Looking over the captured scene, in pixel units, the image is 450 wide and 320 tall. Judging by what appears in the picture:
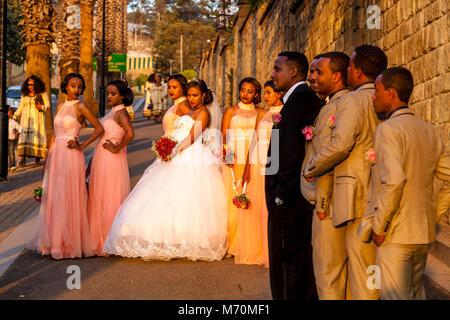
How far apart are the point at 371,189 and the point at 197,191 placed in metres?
4.20

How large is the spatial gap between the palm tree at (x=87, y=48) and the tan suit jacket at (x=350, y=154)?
80.3ft

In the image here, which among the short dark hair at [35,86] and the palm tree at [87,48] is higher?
the palm tree at [87,48]

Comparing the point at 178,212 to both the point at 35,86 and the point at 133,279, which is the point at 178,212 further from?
the point at 35,86

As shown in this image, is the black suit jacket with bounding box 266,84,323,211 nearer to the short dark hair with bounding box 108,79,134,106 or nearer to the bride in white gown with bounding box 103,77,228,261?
Result: the bride in white gown with bounding box 103,77,228,261

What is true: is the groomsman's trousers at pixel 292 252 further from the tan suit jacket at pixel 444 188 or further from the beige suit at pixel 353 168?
the tan suit jacket at pixel 444 188

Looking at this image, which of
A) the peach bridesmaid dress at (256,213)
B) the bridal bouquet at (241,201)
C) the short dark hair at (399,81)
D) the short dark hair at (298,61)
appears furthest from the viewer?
the bridal bouquet at (241,201)

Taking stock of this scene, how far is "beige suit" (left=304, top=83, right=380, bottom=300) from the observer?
15.5 ft

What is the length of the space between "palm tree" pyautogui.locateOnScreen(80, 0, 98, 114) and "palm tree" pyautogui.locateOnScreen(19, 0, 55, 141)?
8.65 m

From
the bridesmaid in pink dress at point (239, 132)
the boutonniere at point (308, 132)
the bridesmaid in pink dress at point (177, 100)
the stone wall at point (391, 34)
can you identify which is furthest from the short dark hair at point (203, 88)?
the boutonniere at point (308, 132)

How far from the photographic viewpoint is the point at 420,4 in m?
8.62

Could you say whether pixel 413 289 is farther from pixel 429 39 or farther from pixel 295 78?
pixel 429 39

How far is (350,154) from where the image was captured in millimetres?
4832

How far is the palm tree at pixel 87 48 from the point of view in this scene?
28.7 m

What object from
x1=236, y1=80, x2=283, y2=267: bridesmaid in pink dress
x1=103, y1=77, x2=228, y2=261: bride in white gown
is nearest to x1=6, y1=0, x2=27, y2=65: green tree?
x1=103, y1=77, x2=228, y2=261: bride in white gown
